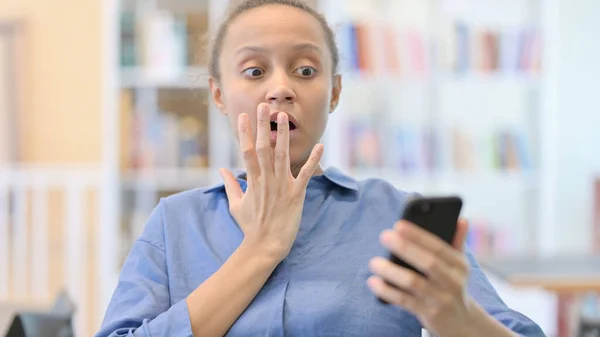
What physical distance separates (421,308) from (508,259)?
64.8 inches

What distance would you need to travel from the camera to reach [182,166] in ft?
10.7

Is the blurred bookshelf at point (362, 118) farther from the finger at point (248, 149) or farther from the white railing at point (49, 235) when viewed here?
the finger at point (248, 149)

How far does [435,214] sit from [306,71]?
1.45ft

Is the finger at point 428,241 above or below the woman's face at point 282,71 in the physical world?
below

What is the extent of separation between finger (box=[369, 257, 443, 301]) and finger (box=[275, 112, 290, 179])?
289 mm

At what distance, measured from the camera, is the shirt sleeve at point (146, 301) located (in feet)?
3.02

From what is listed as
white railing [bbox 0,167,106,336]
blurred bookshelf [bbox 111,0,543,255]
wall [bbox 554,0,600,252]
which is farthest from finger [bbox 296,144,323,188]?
wall [bbox 554,0,600,252]

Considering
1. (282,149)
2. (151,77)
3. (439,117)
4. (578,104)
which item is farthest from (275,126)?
(578,104)

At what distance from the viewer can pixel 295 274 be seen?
3.33 ft

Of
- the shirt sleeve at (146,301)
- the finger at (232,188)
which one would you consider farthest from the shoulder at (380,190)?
the shirt sleeve at (146,301)

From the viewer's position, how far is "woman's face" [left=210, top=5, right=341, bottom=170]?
1053mm

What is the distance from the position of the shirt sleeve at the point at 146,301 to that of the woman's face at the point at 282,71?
9.6 inches

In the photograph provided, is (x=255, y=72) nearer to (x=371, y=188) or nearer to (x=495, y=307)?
(x=371, y=188)

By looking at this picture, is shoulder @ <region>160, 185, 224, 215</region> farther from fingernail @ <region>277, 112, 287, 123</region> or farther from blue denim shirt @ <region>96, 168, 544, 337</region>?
fingernail @ <region>277, 112, 287, 123</region>
